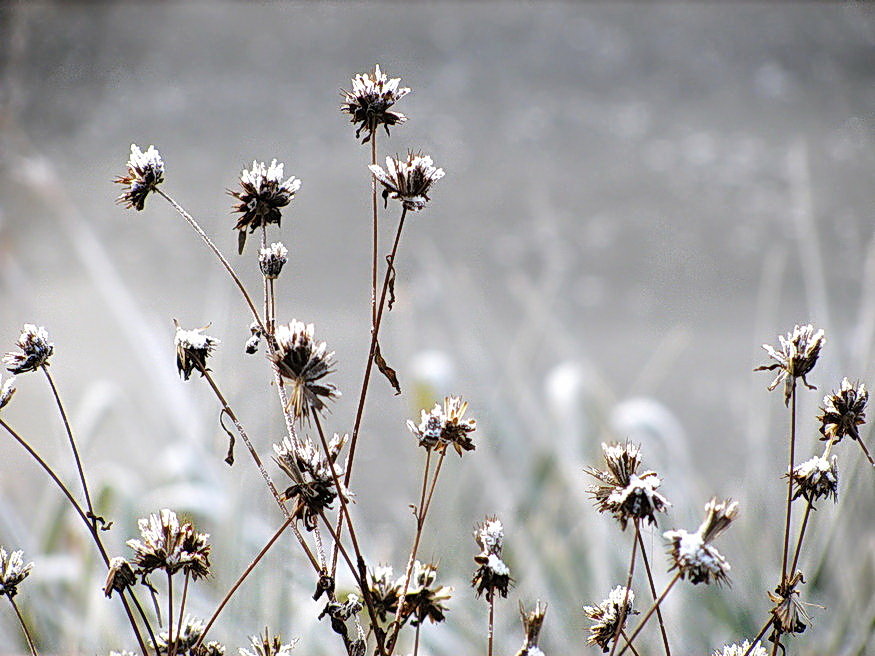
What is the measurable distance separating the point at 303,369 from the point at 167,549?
59 mm

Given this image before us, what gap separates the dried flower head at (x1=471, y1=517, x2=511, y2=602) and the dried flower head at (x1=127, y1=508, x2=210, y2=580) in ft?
0.19

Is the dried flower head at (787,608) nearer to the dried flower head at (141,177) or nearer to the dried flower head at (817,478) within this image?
the dried flower head at (817,478)

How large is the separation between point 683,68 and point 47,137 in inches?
37.8

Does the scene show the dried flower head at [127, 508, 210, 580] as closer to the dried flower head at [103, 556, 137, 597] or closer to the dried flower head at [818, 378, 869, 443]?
the dried flower head at [103, 556, 137, 597]

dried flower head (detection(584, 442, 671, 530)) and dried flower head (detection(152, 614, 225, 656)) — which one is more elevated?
dried flower head (detection(584, 442, 671, 530))

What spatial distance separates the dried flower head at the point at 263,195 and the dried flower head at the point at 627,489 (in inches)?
3.3

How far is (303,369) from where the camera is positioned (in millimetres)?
162

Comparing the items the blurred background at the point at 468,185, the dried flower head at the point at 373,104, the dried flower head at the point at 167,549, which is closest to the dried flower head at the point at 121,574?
the dried flower head at the point at 167,549

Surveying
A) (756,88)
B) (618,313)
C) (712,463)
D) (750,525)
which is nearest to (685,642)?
(750,525)

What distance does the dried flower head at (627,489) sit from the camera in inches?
6.7

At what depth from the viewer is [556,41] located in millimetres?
1335

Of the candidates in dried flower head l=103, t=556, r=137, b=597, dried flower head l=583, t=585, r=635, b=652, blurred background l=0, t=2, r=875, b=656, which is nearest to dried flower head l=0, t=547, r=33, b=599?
dried flower head l=103, t=556, r=137, b=597

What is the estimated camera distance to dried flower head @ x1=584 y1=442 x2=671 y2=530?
17 cm

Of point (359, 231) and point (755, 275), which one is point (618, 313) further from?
point (359, 231)
